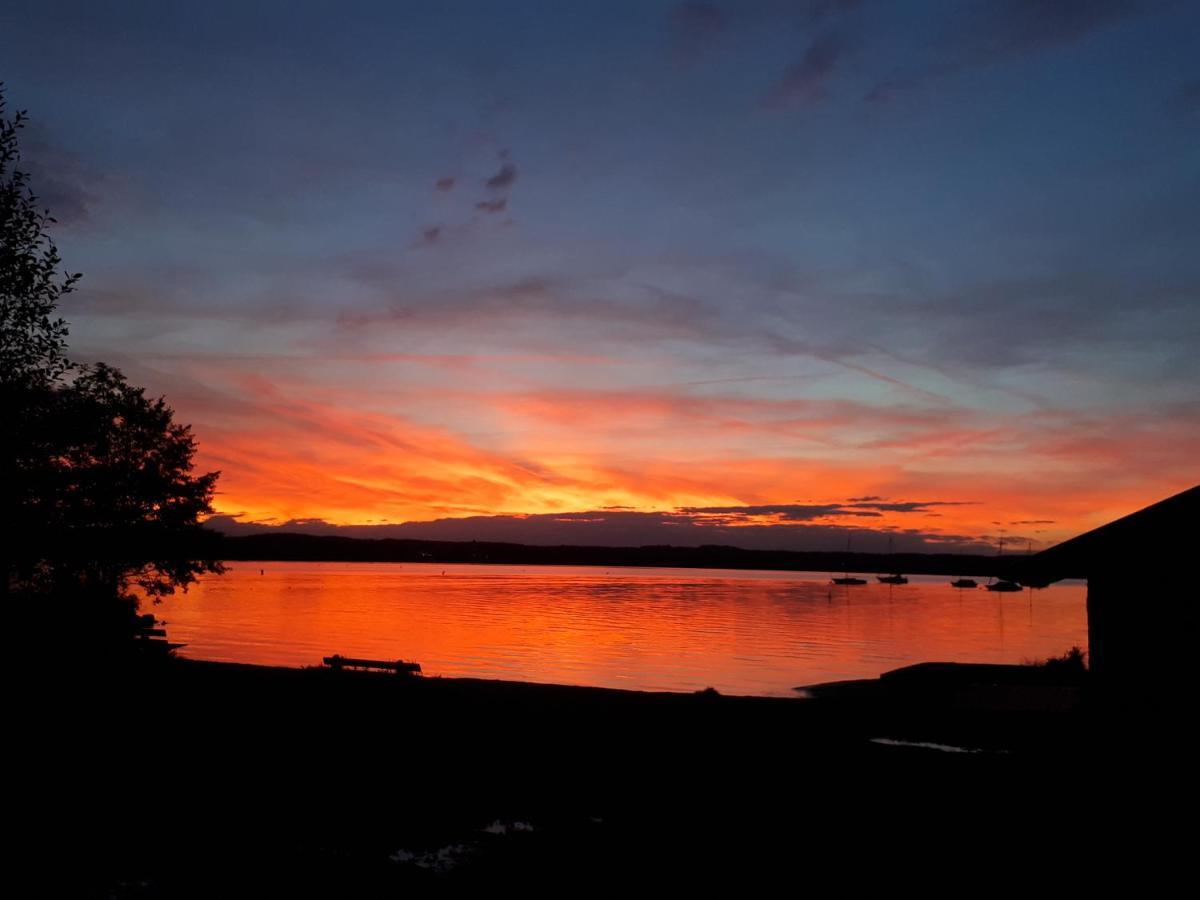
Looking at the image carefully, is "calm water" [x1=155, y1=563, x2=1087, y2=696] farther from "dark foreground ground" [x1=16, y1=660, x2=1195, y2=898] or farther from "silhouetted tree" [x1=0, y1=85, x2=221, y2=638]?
"dark foreground ground" [x1=16, y1=660, x2=1195, y2=898]

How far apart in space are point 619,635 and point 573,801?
7620 centimetres

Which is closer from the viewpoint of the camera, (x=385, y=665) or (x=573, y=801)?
(x=573, y=801)

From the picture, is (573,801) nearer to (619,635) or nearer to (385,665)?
(385,665)

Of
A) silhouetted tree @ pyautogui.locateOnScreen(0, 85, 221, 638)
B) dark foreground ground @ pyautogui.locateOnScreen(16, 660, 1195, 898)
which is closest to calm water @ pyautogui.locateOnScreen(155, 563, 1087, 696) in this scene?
silhouetted tree @ pyautogui.locateOnScreen(0, 85, 221, 638)

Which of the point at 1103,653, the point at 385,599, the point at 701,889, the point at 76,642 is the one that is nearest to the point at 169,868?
the point at 701,889

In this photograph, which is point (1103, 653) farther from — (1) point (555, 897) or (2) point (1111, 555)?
(1) point (555, 897)

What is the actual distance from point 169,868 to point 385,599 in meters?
146

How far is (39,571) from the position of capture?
35.0 m

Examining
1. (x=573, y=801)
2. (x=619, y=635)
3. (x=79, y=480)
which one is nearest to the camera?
(x=573, y=801)

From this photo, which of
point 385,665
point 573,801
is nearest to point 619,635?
point 385,665

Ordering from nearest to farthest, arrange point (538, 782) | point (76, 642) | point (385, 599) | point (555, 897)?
point (555, 897) < point (538, 782) < point (76, 642) < point (385, 599)

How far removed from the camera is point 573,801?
16344 millimetres

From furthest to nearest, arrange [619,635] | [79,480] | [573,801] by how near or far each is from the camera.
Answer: [619,635], [79,480], [573,801]

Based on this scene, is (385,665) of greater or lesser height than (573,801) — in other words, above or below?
below
